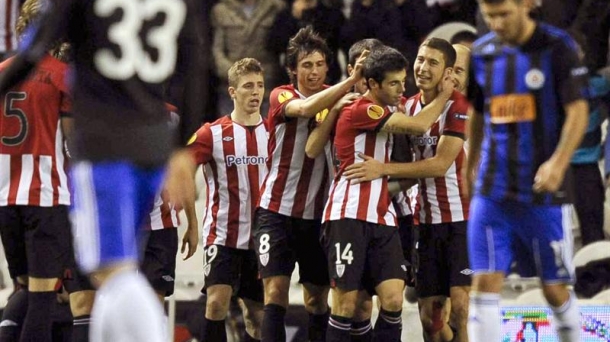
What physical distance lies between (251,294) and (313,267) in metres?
0.70

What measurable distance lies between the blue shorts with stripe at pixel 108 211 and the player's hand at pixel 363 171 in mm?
2868

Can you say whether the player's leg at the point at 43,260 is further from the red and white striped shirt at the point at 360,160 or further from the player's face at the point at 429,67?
the player's face at the point at 429,67

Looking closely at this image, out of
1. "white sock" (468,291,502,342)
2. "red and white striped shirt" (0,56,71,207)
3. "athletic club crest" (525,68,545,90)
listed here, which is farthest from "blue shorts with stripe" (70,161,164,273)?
"red and white striped shirt" (0,56,71,207)

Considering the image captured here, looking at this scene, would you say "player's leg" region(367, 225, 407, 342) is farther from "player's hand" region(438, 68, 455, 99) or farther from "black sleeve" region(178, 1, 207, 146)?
"black sleeve" region(178, 1, 207, 146)

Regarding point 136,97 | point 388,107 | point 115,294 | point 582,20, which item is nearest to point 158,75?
point 136,97

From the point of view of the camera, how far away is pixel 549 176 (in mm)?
6324

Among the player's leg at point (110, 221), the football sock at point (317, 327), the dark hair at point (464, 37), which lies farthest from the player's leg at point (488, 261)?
the dark hair at point (464, 37)

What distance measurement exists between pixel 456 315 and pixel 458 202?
0.70 metres

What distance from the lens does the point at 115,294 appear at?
5.17 m

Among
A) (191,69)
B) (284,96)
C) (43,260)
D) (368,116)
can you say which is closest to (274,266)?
(284,96)

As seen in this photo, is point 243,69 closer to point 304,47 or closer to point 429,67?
point 304,47

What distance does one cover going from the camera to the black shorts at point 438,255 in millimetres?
8867

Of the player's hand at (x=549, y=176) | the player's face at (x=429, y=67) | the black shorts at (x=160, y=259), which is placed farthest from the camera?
the black shorts at (x=160, y=259)

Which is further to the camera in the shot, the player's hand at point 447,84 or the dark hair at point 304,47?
the dark hair at point 304,47
